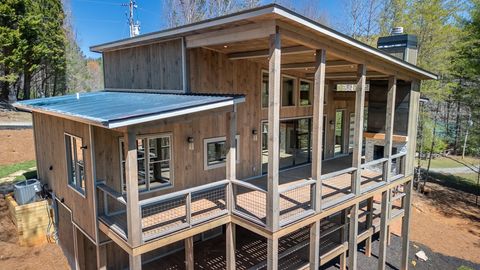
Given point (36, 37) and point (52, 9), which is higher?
point (52, 9)

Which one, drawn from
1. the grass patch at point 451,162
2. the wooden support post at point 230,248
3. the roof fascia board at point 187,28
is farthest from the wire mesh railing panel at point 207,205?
the grass patch at point 451,162

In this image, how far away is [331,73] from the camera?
1123 centimetres

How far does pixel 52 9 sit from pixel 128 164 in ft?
95.8

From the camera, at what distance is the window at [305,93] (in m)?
11.4

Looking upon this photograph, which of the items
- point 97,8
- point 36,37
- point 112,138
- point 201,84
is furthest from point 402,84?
point 97,8

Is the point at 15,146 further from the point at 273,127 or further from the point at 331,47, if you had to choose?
the point at 331,47

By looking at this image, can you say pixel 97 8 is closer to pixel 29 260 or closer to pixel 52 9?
pixel 52 9

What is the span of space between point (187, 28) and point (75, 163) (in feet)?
13.8

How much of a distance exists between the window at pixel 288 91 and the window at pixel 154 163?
4733mm

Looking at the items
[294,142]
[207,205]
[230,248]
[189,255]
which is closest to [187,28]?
[207,205]

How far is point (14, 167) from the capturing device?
14680mm

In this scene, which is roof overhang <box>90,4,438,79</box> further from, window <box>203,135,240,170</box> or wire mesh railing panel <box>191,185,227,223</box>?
wire mesh railing panel <box>191,185,227,223</box>

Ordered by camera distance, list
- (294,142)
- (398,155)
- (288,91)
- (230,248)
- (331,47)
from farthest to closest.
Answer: (294,142) < (288,91) < (398,155) < (230,248) < (331,47)

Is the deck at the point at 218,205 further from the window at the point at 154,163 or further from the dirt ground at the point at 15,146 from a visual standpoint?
the dirt ground at the point at 15,146
